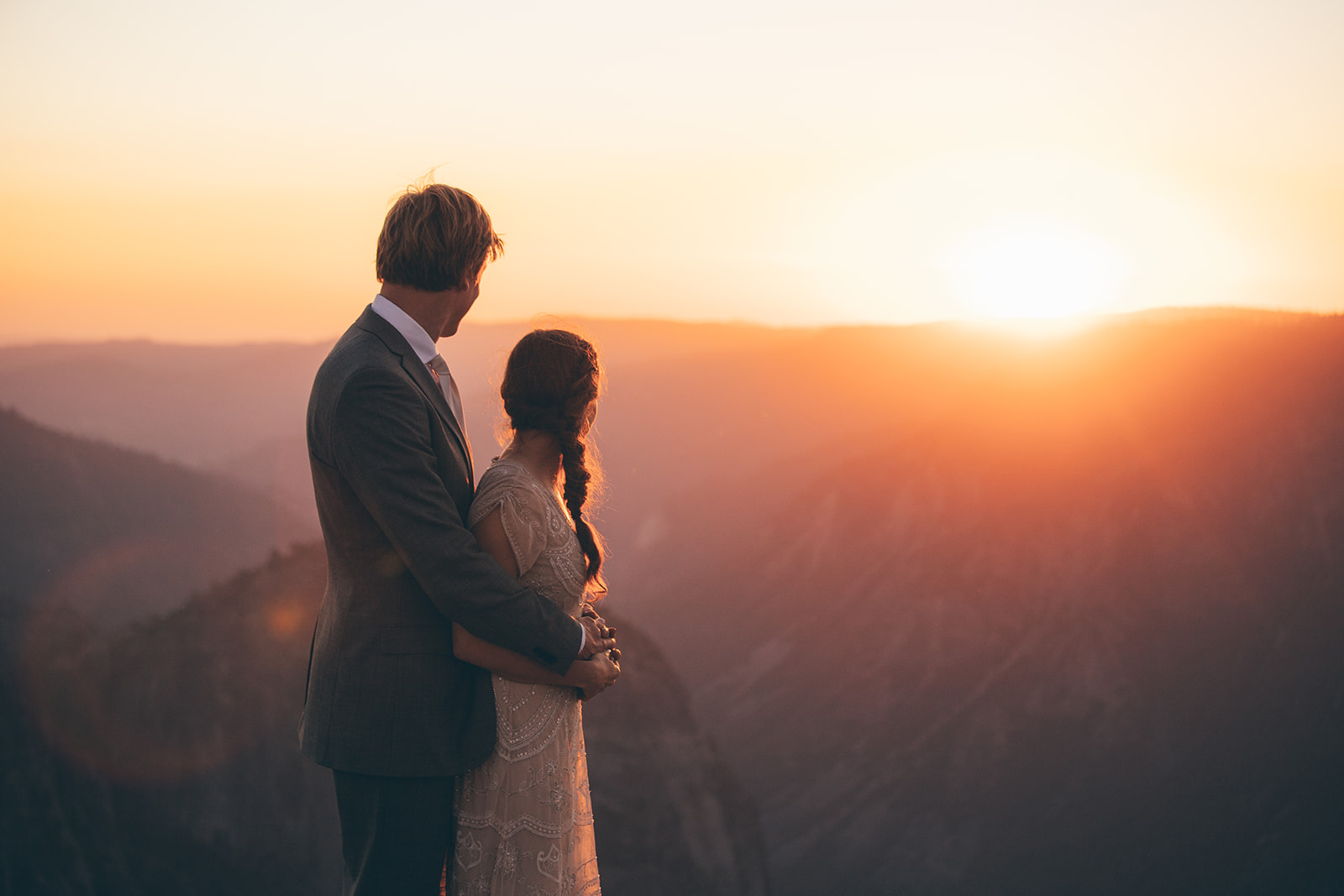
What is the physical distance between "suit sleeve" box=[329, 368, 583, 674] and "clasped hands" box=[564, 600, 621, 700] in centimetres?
22

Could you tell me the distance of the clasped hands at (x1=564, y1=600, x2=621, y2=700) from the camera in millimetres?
1759

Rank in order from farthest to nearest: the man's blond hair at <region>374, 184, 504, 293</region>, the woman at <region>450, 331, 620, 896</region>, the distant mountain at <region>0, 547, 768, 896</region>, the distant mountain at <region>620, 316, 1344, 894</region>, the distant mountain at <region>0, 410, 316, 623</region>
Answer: the distant mountain at <region>620, 316, 1344, 894</region>, the distant mountain at <region>0, 410, 316, 623</region>, the distant mountain at <region>0, 547, 768, 896</region>, the woman at <region>450, 331, 620, 896</region>, the man's blond hair at <region>374, 184, 504, 293</region>

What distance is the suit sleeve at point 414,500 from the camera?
1518mm

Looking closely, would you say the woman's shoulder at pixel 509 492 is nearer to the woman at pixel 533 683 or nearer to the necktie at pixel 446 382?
the woman at pixel 533 683

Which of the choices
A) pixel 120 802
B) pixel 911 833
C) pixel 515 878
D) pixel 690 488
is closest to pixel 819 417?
pixel 690 488

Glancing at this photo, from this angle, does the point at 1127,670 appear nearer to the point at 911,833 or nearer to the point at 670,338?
the point at 911,833

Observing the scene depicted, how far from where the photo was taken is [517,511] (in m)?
1.72

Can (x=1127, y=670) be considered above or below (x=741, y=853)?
above

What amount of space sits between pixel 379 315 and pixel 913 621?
4.64 m

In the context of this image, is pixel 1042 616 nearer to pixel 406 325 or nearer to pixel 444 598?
pixel 444 598

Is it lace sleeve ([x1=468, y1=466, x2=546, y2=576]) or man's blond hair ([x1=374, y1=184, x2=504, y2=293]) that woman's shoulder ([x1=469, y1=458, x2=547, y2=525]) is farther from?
man's blond hair ([x1=374, y1=184, x2=504, y2=293])

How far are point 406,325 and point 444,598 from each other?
0.60 m

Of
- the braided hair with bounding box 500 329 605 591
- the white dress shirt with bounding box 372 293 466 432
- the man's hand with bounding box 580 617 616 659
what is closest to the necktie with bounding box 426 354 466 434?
the white dress shirt with bounding box 372 293 466 432

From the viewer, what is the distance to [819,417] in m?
5.84
